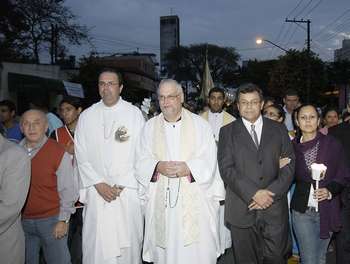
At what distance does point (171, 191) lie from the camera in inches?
176

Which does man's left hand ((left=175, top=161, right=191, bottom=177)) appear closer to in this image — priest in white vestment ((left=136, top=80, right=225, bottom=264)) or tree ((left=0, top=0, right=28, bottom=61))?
priest in white vestment ((left=136, top=80, right=225, bottom=264))

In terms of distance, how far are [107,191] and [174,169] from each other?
81 centimetres

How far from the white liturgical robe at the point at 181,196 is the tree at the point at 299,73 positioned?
101 ft

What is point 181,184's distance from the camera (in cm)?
443

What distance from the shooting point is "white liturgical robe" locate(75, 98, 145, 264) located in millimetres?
4578

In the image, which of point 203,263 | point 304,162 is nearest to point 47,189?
point 203,263

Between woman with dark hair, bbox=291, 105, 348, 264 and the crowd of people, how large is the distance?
0.01 m

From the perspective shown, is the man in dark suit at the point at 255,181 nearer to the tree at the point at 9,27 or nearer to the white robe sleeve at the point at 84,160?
the white robe sleeve at the point at 84,160

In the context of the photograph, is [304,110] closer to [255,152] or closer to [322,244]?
[255,152]

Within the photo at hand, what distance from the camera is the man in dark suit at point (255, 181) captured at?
13.6 ft

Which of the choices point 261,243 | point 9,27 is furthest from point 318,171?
point 9,27

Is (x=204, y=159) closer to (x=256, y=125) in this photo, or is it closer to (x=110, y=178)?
→ (x=256, y=125)

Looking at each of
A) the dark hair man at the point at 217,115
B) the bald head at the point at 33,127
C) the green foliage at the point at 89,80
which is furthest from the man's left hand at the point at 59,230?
the green foliage at the point at 89,80

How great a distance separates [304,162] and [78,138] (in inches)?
99.4
